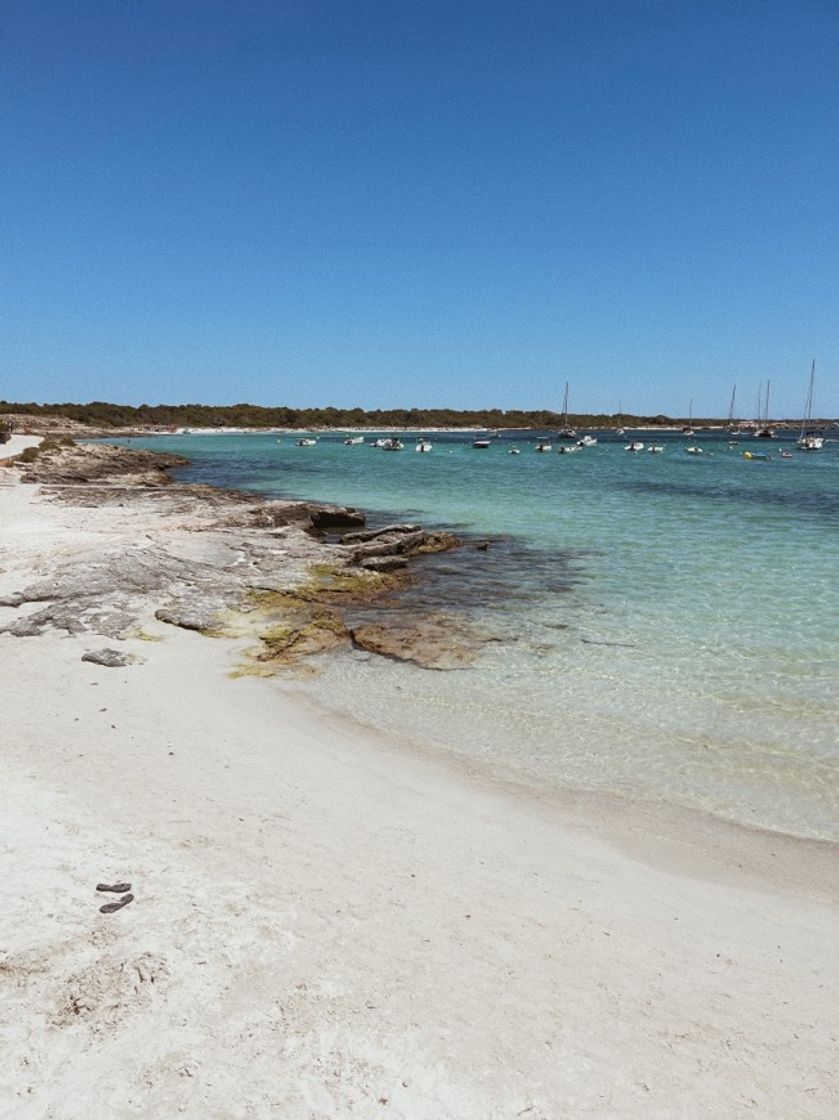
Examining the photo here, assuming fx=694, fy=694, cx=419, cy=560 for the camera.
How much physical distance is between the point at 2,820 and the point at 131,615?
266 inches

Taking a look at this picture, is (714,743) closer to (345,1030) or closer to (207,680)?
(345,1030)

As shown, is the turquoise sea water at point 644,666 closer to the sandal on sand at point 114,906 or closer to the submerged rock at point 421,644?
the submerged rock at point 421,644

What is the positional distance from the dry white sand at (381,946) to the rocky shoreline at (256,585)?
4056 millimetres

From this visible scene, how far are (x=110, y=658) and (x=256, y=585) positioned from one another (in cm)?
535

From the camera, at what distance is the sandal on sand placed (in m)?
4.62

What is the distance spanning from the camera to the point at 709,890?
5676mm

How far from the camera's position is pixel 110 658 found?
33.0ft

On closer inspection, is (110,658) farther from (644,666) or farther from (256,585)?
(644,666)

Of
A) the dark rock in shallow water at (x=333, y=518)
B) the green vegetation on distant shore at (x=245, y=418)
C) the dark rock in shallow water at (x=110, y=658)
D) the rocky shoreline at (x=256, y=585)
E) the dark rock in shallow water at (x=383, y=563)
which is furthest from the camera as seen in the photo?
the green vegetation on distant shore at (x=245, y=418)

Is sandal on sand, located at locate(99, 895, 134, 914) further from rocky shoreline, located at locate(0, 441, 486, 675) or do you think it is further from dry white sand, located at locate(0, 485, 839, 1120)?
rocky shoreline, located at locate(0, 441, 486, 675)

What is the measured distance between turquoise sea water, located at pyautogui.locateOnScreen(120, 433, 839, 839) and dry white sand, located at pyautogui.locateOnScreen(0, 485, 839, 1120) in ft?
3.13

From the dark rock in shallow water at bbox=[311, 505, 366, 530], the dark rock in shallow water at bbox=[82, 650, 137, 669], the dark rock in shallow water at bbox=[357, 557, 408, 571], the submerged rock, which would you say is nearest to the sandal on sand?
the dark rock in shallow water at bbox=[82, 650, 137, 669]

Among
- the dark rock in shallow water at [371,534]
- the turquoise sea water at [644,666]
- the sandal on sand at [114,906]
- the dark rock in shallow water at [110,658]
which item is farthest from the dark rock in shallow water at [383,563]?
the sandal on sand at [114,906]

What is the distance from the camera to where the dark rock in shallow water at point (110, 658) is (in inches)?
392
